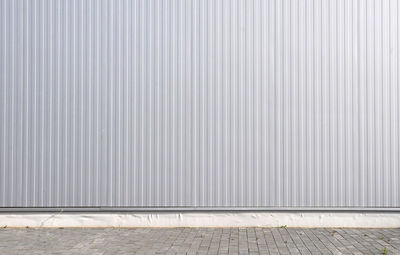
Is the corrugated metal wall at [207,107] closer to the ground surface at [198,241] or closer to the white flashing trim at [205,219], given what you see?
the white flashing trim at [205,219]

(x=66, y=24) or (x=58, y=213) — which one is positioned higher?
(x=66, y=24)

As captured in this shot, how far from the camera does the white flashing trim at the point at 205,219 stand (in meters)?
8.55

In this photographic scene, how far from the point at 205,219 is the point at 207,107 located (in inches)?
89.4

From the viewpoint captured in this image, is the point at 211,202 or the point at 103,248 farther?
the point at 211,202

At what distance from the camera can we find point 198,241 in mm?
7398

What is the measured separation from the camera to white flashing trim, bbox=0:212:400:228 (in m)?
8.55

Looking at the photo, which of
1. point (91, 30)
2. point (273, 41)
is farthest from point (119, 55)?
point (273, 41)

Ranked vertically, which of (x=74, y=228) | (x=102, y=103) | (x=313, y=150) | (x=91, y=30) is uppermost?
(x=91, y=30)

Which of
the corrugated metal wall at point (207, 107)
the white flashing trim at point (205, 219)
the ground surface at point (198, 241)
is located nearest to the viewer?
the ground surface at point (198, 241)

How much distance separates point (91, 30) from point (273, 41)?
12.4ft

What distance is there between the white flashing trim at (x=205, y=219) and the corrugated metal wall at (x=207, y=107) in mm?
236

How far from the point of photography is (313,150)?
28.5 feet

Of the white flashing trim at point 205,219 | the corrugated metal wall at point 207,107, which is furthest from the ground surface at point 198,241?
the corrugated metal wall at point 207,107

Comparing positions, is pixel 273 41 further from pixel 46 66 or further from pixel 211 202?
pixel 46 66
